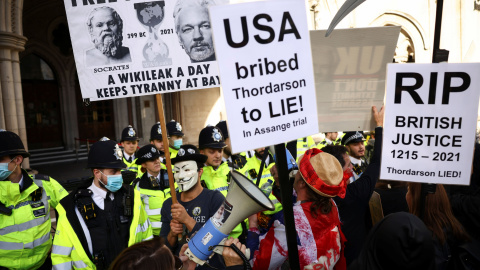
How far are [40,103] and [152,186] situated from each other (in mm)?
14442

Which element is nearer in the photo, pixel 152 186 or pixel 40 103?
pixel 152 186

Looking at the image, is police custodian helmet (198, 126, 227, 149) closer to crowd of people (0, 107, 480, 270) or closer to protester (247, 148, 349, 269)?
crowd of people (0, 107, 480, 270)

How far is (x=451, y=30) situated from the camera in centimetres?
1608

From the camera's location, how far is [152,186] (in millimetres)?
4293

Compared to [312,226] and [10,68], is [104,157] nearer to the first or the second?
[312,226]

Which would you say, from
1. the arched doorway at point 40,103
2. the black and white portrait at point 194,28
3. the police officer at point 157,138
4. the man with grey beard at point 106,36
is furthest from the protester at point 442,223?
the arched doorway at point 40,103

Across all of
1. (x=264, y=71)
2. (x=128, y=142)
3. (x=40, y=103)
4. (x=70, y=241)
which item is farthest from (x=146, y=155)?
(x=40, y=103)

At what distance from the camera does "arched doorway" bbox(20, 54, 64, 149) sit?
51.5 ft

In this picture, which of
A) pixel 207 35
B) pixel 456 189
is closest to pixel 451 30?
pixel 456 189

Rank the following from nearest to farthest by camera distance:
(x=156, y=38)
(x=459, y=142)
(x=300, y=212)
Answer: (x=300, y=212), (x=459, y=142), (x=156, y=38)

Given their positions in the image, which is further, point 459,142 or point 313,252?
point 459,142

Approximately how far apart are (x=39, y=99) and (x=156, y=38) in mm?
15798

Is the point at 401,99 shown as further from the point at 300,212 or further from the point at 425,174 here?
the point at 300,212

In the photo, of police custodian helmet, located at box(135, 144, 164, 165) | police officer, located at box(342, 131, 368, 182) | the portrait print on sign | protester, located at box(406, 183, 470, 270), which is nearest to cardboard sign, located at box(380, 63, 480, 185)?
protester, located at box(406, 183, 470, 270)
